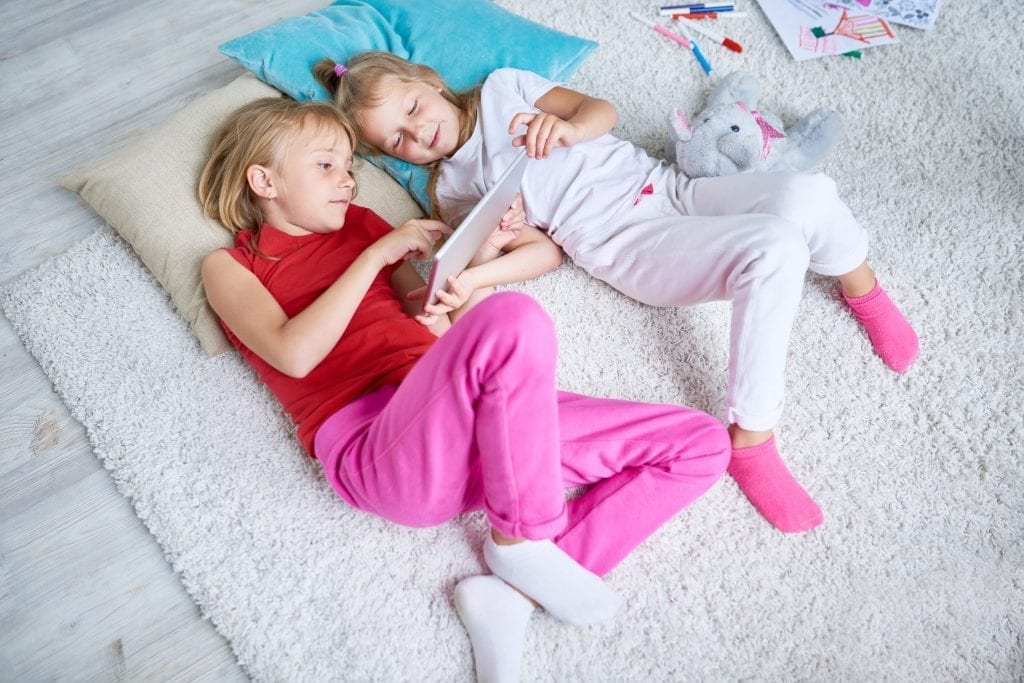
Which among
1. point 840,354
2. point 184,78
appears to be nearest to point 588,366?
Result: point 840,354

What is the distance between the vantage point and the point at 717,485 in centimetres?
122

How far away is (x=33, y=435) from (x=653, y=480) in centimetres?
109

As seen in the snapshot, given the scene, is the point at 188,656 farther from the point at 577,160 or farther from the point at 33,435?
the point at 577,160

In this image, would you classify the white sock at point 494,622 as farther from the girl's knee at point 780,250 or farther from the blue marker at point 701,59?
the blue marker at point 701,59

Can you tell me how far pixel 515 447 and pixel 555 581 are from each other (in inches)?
9.5

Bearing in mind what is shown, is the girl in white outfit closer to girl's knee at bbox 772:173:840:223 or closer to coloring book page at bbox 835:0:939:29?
girl's knee at bbox 772:173:840:223

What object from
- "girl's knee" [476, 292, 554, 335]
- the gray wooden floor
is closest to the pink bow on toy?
"girl's knee" [476, 292, 554, 335]

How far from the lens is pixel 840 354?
135cm

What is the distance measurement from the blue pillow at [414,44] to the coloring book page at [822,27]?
0.54 meters

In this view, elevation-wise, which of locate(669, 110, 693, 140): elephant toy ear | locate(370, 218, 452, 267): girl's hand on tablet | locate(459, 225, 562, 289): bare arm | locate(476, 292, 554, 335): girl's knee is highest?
locate(476, 292, 554, 335): girl's knee

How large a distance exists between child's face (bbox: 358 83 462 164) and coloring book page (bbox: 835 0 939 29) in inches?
44.7

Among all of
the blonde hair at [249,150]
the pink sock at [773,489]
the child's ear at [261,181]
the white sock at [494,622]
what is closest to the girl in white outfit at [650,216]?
the pink sock at [773,489]

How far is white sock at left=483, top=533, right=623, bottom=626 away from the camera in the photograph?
1060 mm

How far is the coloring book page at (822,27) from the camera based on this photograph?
1.75 m
